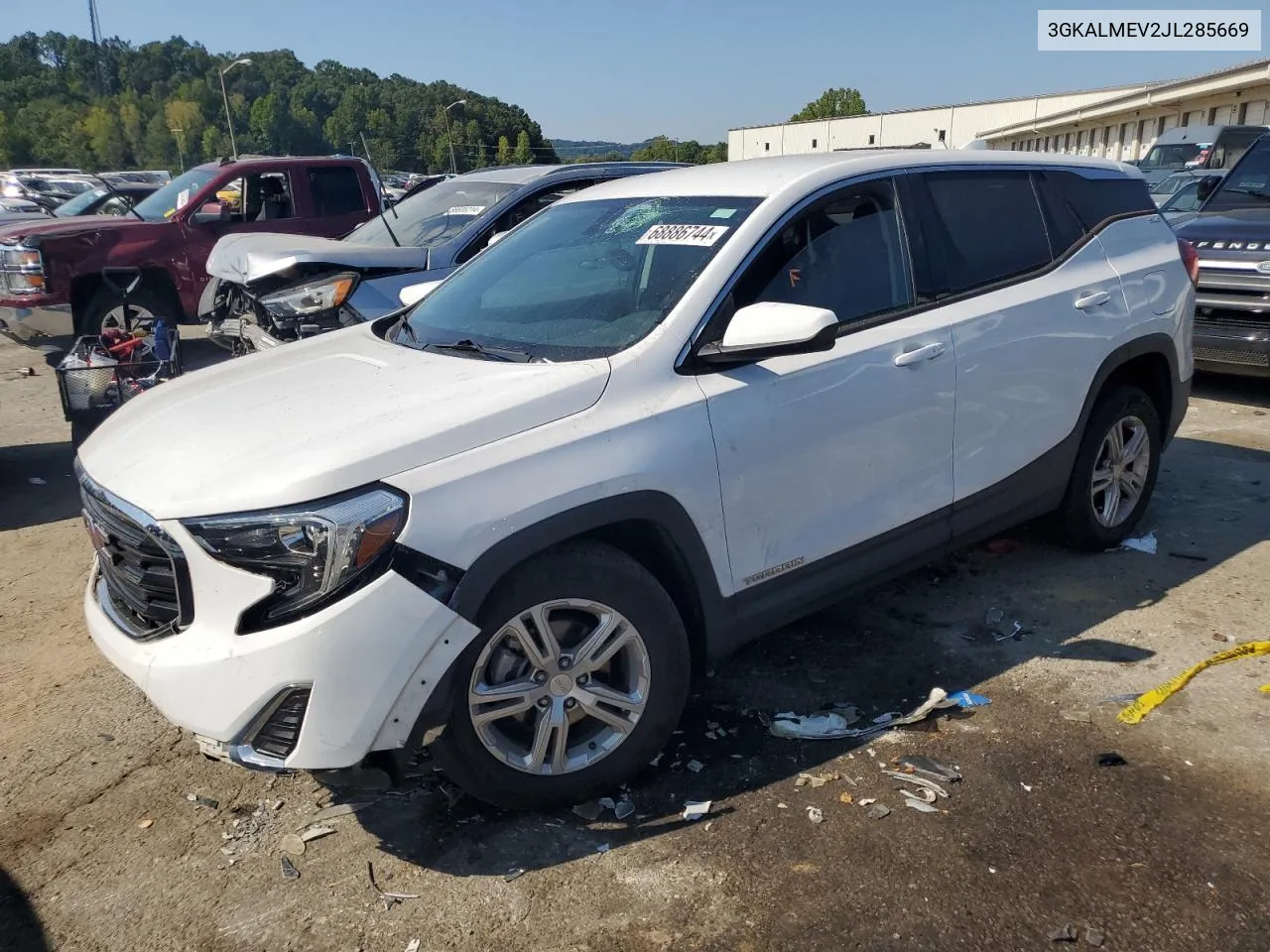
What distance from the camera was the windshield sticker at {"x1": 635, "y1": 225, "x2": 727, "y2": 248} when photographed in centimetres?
336

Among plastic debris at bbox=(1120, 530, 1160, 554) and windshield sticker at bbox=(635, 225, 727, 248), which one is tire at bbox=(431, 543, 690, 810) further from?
plastic debris at bbox=(1120, 530, 1160, 554)

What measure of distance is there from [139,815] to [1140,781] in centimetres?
315

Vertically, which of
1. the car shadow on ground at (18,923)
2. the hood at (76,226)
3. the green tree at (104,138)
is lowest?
the car shadow on ground at (18,923)

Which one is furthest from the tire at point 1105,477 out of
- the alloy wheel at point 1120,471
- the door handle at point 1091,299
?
the door handle at point 1091,299

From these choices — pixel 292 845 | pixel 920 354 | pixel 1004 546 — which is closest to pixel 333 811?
pixel 292 845

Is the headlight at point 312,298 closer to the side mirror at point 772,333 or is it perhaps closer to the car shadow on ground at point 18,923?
the side mirror at point 772,333

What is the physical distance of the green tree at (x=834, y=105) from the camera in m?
89.5

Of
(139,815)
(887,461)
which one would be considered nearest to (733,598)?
(887,461)

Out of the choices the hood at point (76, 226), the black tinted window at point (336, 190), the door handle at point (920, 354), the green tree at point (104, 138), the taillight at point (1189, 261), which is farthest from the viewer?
the green tree at point (104, 138)

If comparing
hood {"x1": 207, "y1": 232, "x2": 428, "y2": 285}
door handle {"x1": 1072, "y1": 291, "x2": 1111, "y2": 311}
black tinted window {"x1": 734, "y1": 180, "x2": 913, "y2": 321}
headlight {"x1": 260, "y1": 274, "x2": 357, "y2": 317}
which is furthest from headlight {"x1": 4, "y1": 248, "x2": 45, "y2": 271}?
door handle {"x1": 1072, "y1": 291, "x2": 1111, "y2": 311}

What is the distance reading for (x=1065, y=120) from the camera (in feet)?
166

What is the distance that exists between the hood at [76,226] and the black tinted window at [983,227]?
28.2 feet

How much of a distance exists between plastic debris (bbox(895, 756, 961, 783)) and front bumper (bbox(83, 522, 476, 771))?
61.2 inches

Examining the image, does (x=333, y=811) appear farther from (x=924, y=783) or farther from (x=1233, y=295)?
(x=1233, y=295)
